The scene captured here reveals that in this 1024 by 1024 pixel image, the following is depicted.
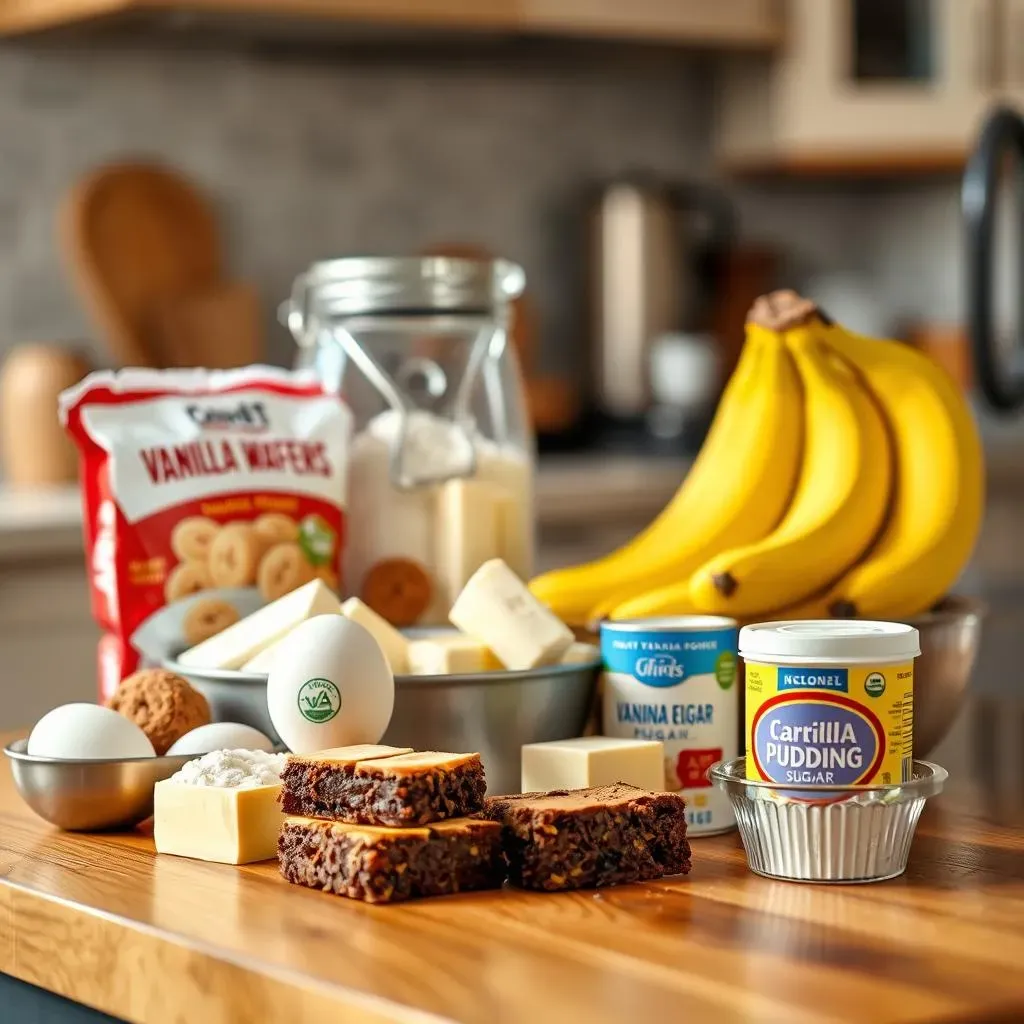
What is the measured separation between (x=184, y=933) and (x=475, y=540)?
1.66ft

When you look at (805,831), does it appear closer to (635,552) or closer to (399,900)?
(399,900)

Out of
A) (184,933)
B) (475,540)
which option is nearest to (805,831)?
(184,933)

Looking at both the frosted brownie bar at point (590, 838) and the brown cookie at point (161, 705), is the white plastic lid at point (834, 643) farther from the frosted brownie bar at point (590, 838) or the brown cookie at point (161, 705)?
the brown cookie at point (161, 705)

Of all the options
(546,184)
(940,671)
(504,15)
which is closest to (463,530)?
(940,671)

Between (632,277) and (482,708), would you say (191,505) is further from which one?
(632,277)

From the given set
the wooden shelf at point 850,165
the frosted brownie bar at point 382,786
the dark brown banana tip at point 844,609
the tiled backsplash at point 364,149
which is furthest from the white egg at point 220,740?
the wooden shelf at point 850,165

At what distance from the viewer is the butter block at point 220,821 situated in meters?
0.90

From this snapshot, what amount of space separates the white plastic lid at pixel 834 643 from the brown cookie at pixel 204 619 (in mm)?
442

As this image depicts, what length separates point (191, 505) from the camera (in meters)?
1.20

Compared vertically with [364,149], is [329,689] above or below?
below

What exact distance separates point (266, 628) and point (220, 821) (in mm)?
179

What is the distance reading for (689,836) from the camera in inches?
38.8

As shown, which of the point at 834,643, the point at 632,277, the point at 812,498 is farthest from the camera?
the point at 632,277

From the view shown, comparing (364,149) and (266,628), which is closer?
(266,628)
